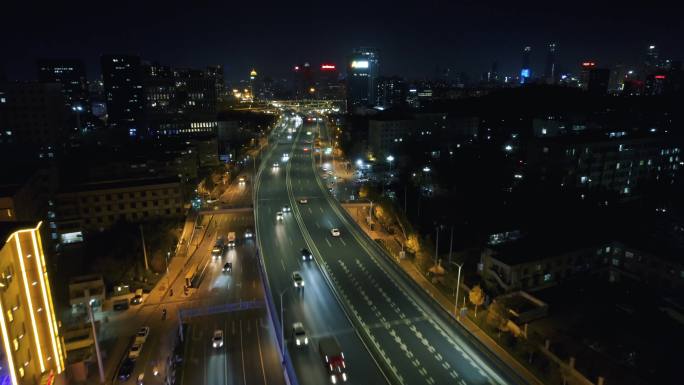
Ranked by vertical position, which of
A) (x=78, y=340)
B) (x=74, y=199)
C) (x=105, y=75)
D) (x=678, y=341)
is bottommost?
(x=678, y=341)

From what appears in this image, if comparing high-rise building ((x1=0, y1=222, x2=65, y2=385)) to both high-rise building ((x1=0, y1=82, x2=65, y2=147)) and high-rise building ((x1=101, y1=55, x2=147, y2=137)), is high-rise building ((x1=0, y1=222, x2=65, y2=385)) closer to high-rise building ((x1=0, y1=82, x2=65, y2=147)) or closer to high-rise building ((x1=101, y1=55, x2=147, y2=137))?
high-rise building ((x1=0, y1=82, x2=65, y2=147))

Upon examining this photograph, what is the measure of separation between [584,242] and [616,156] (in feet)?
81.2

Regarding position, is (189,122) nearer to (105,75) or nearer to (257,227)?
(105,75)

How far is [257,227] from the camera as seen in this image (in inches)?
1403

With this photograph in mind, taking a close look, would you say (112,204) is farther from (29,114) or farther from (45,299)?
(29,114)

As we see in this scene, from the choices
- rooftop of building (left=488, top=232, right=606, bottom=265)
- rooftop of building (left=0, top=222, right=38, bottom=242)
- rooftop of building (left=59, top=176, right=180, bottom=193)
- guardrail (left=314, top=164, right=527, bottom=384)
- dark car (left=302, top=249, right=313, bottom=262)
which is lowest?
dark car (left=302, top=249, right=313, bottom=262)

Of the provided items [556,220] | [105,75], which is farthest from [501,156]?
[105,75]

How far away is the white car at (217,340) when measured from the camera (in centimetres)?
2092

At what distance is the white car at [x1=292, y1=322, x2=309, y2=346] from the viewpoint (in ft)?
64.2

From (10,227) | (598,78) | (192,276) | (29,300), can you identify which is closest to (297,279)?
(192,276)

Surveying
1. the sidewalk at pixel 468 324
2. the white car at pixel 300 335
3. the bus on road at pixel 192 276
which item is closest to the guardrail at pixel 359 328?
the white car at pixel 300 335

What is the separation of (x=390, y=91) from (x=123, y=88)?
97511mm

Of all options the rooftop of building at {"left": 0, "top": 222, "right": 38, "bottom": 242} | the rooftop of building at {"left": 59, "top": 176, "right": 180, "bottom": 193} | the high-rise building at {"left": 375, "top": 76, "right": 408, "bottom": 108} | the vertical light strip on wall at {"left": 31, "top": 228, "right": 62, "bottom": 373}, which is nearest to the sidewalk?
the vertical light strip on wall at {"left": 31, "top": 228, "right": 62, "bottom": 373}

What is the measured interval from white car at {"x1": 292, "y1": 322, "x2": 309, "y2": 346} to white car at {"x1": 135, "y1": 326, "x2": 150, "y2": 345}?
26.1 ft
